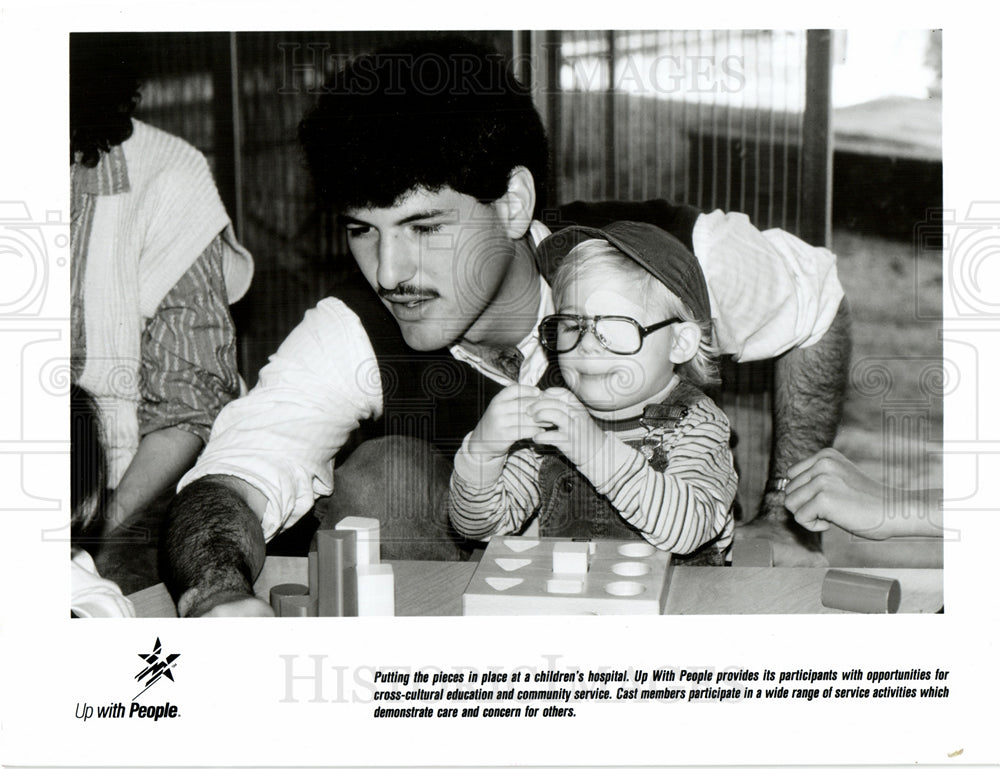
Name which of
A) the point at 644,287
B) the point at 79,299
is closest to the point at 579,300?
the point at 644,287

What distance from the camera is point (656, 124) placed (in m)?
2.20

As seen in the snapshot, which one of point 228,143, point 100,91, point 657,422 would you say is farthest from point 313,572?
point 100,91

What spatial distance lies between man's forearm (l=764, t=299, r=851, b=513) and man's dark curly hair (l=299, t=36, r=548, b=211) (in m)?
0.52

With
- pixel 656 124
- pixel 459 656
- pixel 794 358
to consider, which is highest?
pixel 656 124

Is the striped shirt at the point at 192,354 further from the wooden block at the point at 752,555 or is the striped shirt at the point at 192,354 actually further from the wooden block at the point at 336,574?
the wooden block at the point at 752,555

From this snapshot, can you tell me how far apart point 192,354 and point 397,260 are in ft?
1.15

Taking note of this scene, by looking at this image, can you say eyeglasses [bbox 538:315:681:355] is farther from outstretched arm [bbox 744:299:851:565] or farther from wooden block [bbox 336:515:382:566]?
wooden block [bbox 336:515:382:566]

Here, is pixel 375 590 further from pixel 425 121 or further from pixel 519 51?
pixel 519 51

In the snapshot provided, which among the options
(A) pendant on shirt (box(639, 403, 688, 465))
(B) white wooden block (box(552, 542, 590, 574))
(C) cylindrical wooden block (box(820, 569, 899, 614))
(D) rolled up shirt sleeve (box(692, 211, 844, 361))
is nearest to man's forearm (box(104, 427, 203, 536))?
(B) white wooden block (box(552, 542, 590, 574))

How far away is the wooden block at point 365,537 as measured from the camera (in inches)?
84.4

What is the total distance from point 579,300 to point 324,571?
1.83 feet

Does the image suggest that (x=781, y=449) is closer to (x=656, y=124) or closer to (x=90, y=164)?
(x=656, y=124)

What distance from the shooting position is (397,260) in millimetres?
2203

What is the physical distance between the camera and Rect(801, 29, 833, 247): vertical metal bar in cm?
220
